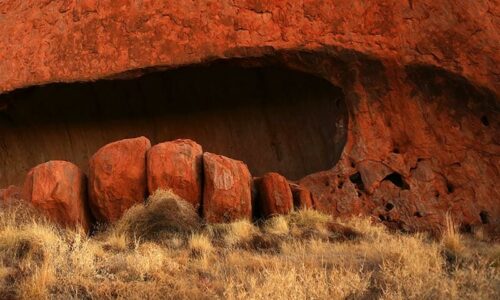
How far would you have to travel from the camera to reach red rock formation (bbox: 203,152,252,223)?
407 inches

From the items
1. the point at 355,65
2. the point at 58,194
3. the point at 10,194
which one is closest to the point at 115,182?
the point at 58,194

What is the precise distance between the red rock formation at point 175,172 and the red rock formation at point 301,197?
6.75ft

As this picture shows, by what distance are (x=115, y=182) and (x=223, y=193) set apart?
179 cm

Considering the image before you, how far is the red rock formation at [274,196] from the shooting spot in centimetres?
1103

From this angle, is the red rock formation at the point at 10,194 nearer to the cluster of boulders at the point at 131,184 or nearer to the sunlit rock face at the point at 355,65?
the cluster of boulders at the point at 131,184

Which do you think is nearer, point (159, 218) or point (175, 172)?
point (159, 218)

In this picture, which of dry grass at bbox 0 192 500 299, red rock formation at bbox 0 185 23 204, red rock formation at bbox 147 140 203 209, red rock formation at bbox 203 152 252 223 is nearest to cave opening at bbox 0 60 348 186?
red rock formation at bbox 0 185 23 204

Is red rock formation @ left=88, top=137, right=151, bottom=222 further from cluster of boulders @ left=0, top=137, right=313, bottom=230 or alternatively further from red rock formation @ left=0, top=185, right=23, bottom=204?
red rock formation @ left=0, top=185, right=23, bottom=204

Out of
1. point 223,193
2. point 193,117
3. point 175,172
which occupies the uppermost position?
point 193,117

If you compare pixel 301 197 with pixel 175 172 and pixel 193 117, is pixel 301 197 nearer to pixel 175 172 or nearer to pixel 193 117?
pixel 175 172

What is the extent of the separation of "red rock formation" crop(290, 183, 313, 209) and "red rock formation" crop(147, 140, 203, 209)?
6.75 feet

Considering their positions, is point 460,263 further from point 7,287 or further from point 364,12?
point 364,12

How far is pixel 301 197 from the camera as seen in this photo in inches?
459

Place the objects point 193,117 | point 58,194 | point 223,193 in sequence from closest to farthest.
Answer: point 58,194, point 223,193, point 193,117
